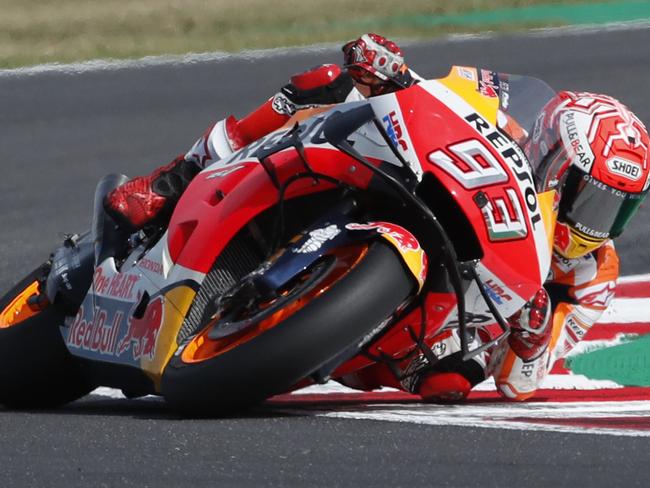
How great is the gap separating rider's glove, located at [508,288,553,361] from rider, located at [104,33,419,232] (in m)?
0.96

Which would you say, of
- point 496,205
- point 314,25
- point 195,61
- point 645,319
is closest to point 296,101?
point 496,205

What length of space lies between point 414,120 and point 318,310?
76cm

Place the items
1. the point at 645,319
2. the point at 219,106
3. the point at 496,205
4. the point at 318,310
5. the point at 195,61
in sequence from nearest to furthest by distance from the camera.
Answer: the point at 318,310 < the point at 496,205 < the point at 645,319 < the point at 219,106 < the point at 195,61

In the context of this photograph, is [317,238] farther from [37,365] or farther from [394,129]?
[37,365]

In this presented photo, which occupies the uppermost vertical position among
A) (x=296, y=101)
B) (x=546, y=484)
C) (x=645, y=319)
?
(x=296, y=101)

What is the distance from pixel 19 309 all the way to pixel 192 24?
20.1 feet

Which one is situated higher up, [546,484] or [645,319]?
[546,484]

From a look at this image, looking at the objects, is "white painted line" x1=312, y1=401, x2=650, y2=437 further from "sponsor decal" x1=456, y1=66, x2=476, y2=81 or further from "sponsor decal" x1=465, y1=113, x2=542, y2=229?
Result: "sponsor decal" x1=456, y1=66, x2=476, y2=81

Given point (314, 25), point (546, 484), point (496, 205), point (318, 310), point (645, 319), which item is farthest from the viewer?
point (314, 25)

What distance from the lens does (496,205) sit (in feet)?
14.9

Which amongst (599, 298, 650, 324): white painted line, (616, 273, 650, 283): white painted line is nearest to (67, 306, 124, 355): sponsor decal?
(599, 298, 650, 324): white painted line

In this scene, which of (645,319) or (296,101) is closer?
(296,101)

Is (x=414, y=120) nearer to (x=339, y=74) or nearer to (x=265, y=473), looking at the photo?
(x=339, y=74)

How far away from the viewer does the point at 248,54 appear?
10406mm
